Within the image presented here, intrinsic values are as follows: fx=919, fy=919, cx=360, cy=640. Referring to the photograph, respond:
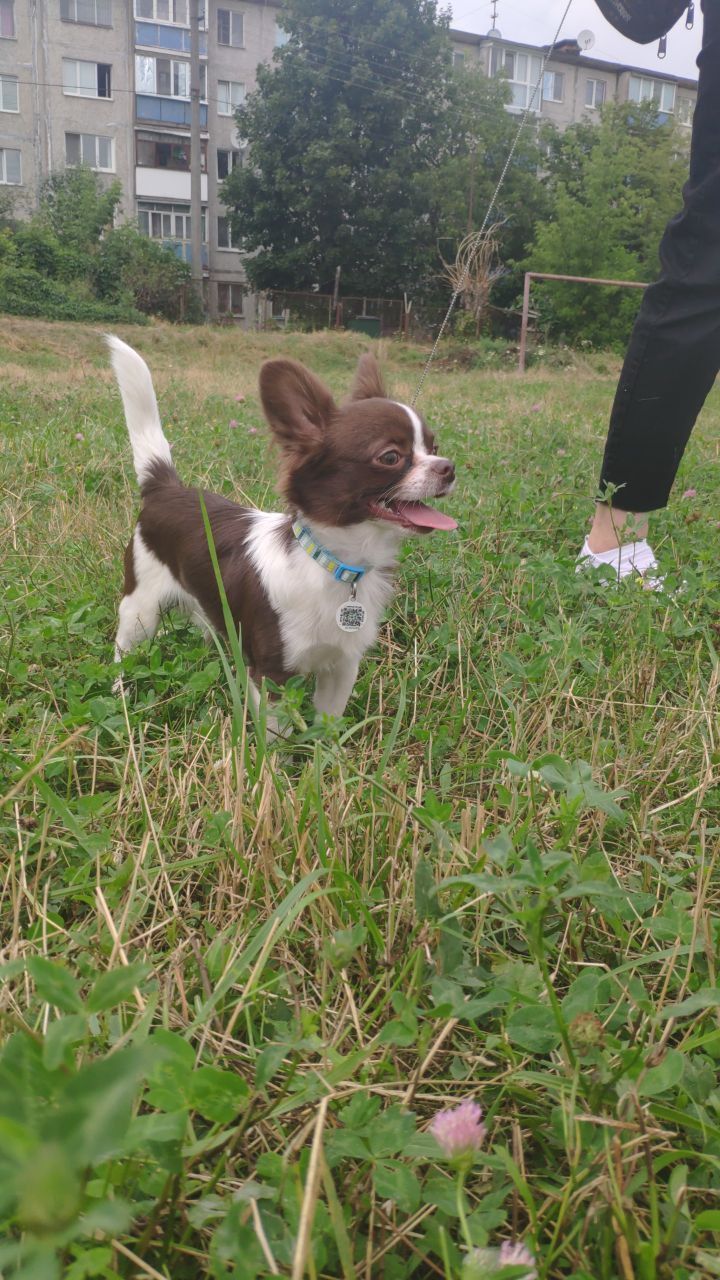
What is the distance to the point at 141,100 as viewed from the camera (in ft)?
133

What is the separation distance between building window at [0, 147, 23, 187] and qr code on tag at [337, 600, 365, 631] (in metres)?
44.8

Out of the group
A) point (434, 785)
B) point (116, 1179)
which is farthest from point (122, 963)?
point (434, 785)

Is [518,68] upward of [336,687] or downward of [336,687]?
upward

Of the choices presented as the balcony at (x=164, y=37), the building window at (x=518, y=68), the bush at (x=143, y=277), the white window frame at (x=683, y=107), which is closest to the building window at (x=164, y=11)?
the balcony at (x=164, y=37)

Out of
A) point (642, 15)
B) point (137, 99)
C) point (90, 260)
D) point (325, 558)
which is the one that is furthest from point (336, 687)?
point (137, 99)

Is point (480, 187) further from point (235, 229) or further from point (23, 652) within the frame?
point (23, 652)

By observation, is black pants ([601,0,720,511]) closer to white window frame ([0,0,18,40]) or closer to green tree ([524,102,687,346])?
green tree ([524,102,687,346])

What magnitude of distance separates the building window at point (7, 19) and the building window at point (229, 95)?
28.7 ft

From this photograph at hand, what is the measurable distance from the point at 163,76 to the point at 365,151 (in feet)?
38.3

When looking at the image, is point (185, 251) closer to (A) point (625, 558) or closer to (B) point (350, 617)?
(A) point (625, 558)

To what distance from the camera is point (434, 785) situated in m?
1.99

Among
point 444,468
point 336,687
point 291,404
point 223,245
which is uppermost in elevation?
point 223,245

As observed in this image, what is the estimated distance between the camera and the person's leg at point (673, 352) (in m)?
2.81

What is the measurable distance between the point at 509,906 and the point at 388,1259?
0.39 metres
